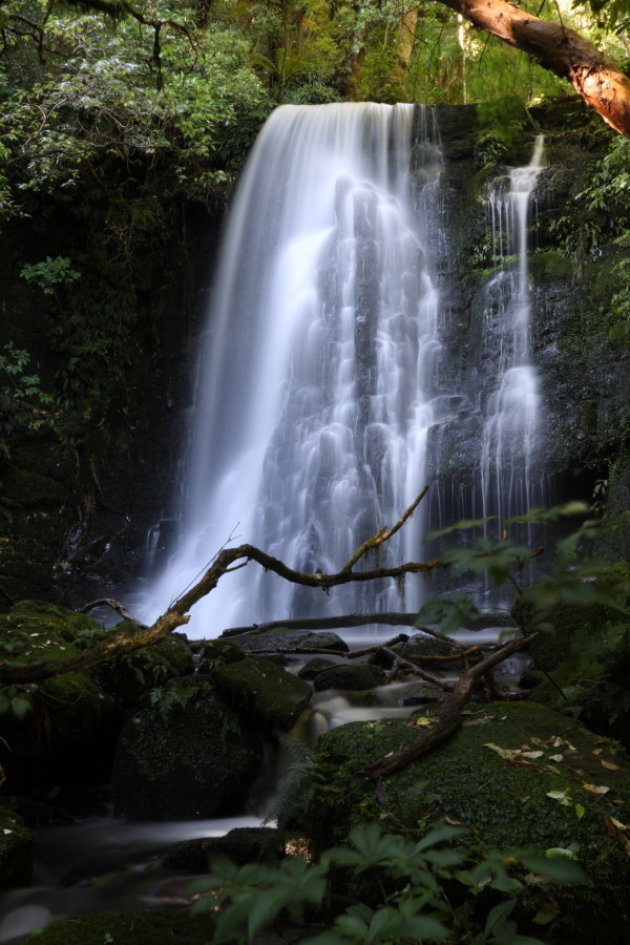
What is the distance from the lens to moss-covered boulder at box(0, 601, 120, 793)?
4680 millimetres

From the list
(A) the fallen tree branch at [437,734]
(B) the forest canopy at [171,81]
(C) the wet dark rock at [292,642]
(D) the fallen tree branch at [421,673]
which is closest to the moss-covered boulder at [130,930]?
(A) the fallen tree branch at [437,734]

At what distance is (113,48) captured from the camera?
12.3 metres

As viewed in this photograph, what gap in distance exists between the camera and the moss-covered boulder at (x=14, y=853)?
12.0 ft

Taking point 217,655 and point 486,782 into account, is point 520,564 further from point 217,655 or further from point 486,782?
point 217,655

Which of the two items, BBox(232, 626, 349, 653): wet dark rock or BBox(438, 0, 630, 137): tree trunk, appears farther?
BBox(232, 626, 349, 653): wet dark rock

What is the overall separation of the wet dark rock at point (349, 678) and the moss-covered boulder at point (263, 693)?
46cm

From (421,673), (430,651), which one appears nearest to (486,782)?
(421,673)

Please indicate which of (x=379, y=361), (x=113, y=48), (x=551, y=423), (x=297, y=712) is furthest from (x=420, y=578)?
(x=113, y=48)

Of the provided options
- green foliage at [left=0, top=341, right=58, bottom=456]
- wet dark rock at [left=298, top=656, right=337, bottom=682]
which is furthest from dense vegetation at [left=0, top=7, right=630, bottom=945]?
wet dark rock at [left=298, top=656, right=337, bottom=682]

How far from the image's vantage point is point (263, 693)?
16.6 ft

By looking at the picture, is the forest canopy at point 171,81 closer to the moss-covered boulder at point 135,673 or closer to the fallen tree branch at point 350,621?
the fallen tree branch at point 350,621

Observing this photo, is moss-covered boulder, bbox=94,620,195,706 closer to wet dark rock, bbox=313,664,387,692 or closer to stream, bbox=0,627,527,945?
stream, bbox=0,627,527,945

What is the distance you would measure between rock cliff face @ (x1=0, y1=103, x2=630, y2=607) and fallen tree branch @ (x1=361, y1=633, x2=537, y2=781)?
21.6 ft

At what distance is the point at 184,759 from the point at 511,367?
27.9 ft
